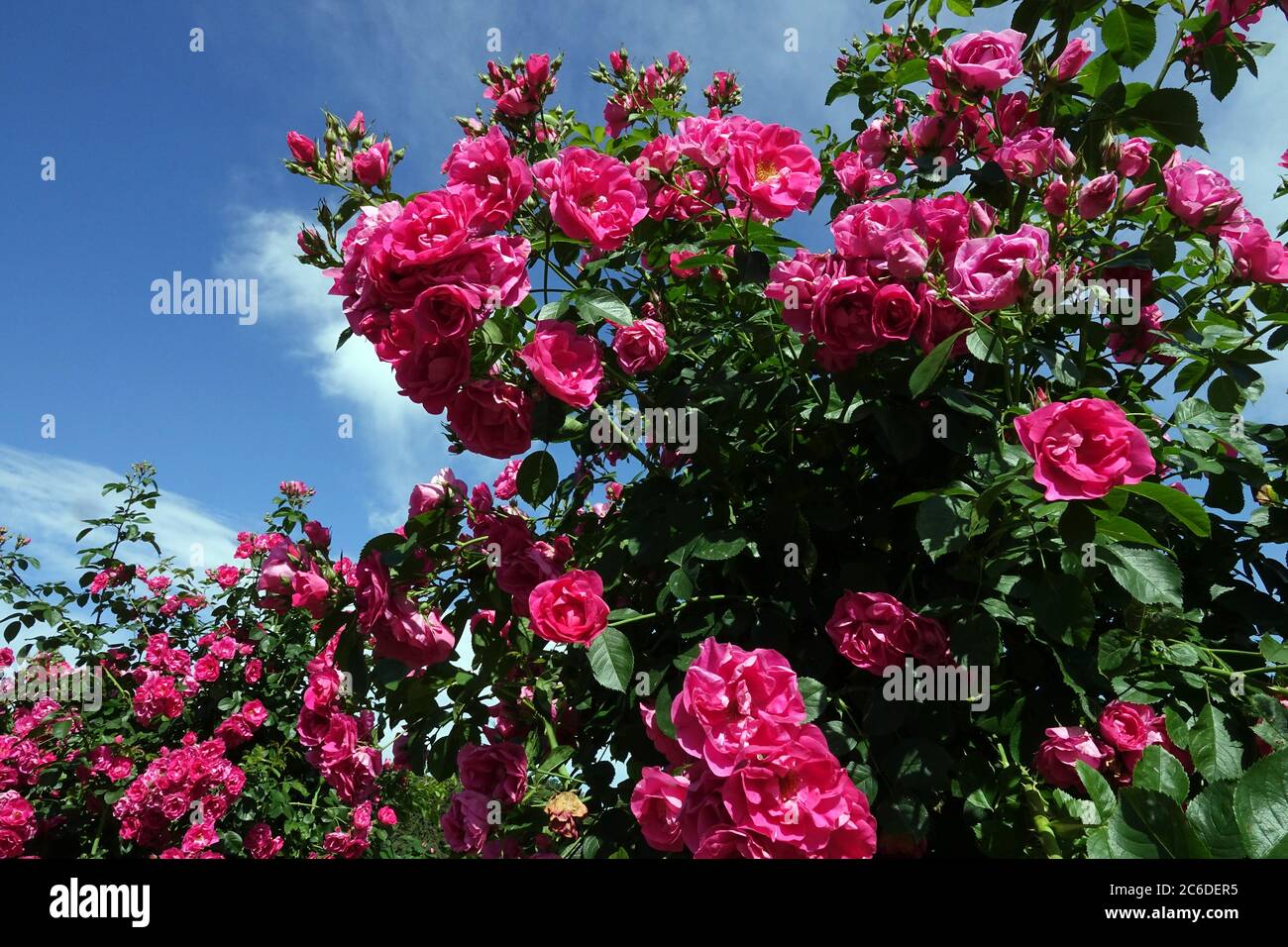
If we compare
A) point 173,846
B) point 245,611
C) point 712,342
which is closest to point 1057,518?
point 712,342

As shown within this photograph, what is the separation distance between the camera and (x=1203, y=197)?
1564 mm

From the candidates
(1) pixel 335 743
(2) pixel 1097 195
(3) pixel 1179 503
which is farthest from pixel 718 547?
(1) pixel 335 743

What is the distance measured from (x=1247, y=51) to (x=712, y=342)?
1.28 m

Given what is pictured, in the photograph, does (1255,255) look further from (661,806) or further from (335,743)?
(335,743)

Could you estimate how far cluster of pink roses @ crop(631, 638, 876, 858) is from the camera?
40.6 inches

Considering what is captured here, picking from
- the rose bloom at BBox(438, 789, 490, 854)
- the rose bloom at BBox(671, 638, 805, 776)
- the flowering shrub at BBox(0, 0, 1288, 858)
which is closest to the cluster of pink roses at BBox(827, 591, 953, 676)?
the flowering shrub at BBox(0, 0, 1288, 858)

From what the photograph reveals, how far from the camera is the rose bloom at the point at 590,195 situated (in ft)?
5.10

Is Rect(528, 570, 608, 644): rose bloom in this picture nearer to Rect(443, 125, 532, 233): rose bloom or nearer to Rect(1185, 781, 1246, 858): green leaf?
Rect(443, 125, 532, 233): rose bloom

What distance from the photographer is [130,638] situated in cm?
500

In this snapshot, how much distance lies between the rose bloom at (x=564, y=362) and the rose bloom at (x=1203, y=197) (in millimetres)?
1210

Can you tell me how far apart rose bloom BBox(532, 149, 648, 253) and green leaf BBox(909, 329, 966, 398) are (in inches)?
25.6

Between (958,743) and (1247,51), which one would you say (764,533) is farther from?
(1247,51)

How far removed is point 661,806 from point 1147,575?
0.88 m

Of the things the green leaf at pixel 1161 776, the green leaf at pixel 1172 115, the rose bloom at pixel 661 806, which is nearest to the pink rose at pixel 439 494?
the rose bloom at pixel 661 806
